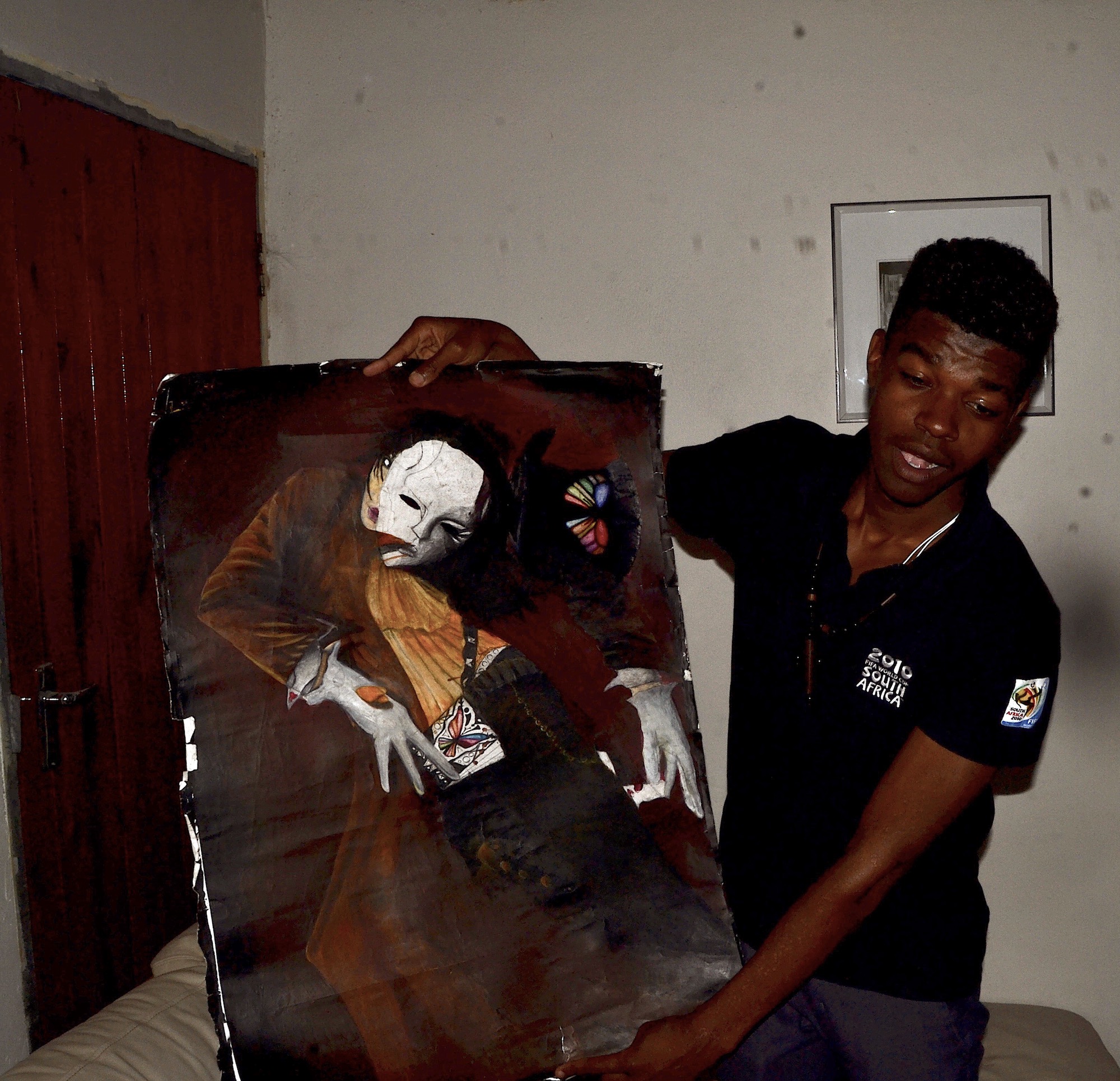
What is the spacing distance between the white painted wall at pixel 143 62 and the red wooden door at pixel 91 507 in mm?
40

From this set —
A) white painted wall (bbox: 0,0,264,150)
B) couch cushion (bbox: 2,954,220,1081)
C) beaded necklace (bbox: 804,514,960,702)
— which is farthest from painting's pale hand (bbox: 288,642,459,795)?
white painted wall (bbox: 0,0,264,150)

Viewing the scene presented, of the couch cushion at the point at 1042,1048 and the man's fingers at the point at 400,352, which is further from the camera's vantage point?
the couch cushion at the point at 1042,1048

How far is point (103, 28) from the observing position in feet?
5.38

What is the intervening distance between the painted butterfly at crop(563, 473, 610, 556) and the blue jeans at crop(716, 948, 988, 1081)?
58cm

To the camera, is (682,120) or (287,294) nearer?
(682,120)

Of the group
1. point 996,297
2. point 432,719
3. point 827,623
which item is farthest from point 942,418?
point 432,719

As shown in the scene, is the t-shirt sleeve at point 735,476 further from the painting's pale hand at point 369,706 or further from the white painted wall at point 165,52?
the white painted wall at point 165,52

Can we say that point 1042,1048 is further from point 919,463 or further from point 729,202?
point 729,202

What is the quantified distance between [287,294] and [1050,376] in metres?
1.69

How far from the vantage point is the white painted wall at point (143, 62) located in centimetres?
149

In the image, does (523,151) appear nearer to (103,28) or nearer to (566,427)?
(103,28)

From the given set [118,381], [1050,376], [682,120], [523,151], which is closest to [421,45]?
[523,151]

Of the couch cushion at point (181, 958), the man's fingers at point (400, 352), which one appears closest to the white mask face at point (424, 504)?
the man's fingers at point (400, 352)

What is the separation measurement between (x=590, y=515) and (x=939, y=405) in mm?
442
